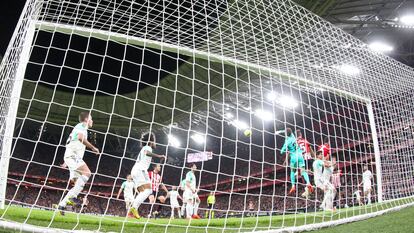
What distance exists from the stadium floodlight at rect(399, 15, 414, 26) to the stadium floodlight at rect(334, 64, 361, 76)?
34.7ft

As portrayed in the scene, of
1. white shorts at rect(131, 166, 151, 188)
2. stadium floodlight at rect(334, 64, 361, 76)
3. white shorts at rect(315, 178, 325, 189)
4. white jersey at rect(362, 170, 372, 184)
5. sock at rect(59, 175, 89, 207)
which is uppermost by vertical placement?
stadium floodlight at rect(334, 64, 361, 76)

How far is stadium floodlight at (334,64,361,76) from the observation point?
737cm

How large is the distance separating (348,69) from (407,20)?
35.9ft

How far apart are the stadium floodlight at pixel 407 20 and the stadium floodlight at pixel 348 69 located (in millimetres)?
10566

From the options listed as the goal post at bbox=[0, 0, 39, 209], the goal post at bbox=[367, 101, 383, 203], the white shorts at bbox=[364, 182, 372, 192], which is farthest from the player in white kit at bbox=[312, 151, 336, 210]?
the goal post at bbox=[0, 0, 39, 209]

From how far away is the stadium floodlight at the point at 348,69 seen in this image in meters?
7.37

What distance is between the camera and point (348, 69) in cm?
754

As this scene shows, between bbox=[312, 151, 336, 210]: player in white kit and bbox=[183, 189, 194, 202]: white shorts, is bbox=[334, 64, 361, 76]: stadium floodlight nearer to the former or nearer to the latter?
bbox=[312, 151, 336, 210]: player in white kit

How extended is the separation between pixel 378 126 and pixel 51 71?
21735 mm

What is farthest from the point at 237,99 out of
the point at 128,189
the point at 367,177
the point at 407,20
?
the point at 407,20

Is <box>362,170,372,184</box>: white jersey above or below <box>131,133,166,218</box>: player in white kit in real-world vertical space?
above

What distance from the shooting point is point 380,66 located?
7.52 meters

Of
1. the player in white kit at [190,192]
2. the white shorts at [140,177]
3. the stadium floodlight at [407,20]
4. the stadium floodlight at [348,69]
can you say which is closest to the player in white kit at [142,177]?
the white shorts at [140,177]

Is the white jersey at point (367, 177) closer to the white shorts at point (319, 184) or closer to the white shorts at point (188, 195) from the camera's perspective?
the white shorts at point (319, 184)
